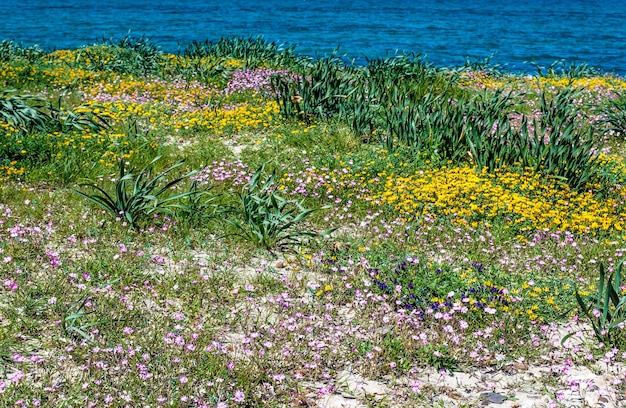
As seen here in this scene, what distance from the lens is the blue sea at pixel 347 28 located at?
34.5 metres

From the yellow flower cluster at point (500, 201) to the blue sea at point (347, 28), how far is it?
16.6 meters

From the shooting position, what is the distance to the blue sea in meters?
34.5

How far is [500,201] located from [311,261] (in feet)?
10.3

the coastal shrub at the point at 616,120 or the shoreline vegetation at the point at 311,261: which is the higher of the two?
the coastal shrub at the point at 616,120

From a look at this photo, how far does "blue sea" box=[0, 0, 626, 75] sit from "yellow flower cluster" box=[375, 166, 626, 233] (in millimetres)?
16618

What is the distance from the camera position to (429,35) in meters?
45.1

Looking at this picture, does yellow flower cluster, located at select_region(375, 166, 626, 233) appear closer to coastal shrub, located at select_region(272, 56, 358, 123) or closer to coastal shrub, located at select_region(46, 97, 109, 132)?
coastal shrub, located at select_region(272, 56, 358, 123)

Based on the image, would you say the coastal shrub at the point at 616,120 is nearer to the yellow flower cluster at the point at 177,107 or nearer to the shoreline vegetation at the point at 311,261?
the shoreline vegetation at the point at 311,261

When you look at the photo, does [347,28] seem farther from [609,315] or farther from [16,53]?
[609,315]

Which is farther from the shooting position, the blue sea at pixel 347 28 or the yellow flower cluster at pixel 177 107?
the blue sea at pixel 347 28

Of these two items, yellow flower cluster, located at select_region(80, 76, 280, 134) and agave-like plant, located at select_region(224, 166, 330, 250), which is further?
yellow flower cluster, located at select_region(80, 76, 280, 134)

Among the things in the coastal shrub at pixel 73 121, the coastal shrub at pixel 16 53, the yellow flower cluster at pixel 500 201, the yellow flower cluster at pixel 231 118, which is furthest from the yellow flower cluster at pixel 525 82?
the coastal shrub at pixel 16 53

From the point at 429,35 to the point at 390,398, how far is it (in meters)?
43.2

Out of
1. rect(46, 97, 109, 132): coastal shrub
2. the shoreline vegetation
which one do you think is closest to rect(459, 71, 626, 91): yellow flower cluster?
the shoreline vegetation
